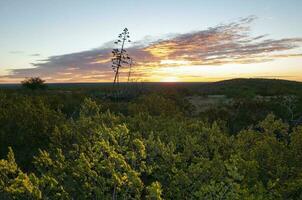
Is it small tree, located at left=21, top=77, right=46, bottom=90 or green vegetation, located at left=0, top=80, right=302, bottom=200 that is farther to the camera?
small tree, located at left=21, top=77, right=46, bottom=90

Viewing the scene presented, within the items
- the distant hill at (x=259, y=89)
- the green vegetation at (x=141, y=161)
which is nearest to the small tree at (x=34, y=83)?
the distant hill at (x=259, y=89)

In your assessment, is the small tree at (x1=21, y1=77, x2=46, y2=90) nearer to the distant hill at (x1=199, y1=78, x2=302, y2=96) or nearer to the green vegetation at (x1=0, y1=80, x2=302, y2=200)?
the distant hill at (x1=199, y1=78, x2=302, y2=96)

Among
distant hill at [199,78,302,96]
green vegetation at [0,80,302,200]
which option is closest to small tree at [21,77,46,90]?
distant hill at [199,78,302,96]

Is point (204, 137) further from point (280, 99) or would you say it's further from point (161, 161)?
point (280, 99)

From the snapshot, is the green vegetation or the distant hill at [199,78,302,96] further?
the distant hill at [199,78,302,96]

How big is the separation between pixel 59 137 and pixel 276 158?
686cm

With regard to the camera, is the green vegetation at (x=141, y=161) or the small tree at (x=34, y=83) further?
the small tree at (x=34, y=83)

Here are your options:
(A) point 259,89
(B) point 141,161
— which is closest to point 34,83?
(A) point 259,89

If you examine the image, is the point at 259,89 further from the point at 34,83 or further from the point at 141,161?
the point at 141,161

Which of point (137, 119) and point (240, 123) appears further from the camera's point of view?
point (240, 123)

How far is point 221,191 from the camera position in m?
7.66

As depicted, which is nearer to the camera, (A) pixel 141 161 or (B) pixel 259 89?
(A) pixel 141 161

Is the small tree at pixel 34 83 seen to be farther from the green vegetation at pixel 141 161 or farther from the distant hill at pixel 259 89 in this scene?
the green vegetation at pixel 141 161

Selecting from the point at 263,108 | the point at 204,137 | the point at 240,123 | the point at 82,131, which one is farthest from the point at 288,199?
the point at 263,108
